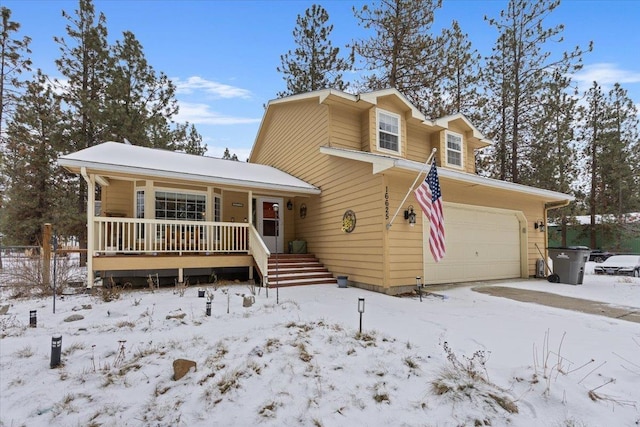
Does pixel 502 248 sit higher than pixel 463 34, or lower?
lower

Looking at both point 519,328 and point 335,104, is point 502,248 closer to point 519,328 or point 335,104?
point 519,328

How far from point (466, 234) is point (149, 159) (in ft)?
31.5

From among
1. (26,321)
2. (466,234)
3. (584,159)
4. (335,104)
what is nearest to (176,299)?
(26,321)

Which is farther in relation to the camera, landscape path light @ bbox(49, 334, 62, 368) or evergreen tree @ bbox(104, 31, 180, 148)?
evergreen tree @ bbox(104, 31, 180, 148)

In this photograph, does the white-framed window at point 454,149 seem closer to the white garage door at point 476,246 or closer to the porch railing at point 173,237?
the white garage door at point 476,246

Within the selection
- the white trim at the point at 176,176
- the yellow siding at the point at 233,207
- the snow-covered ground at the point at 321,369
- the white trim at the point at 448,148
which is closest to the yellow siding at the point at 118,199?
the white trim at the point at 176,176

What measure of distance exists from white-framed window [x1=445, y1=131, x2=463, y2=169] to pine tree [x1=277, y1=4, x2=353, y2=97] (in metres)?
8.43

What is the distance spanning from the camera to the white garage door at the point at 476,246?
9.12 meters

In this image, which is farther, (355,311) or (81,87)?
(81,87)

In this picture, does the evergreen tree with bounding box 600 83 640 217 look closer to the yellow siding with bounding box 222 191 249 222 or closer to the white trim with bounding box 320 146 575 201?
the white trim with bounding box 320 146 575 201

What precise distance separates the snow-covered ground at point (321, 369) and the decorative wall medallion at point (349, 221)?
10.7 feet

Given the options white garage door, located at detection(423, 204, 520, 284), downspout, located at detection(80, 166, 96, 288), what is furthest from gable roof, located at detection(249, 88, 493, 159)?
downspout, located at detection(80, 166, 96, 288)

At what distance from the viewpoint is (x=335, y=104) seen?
1005 centimetres

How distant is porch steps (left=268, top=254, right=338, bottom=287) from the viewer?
28.4 ft
